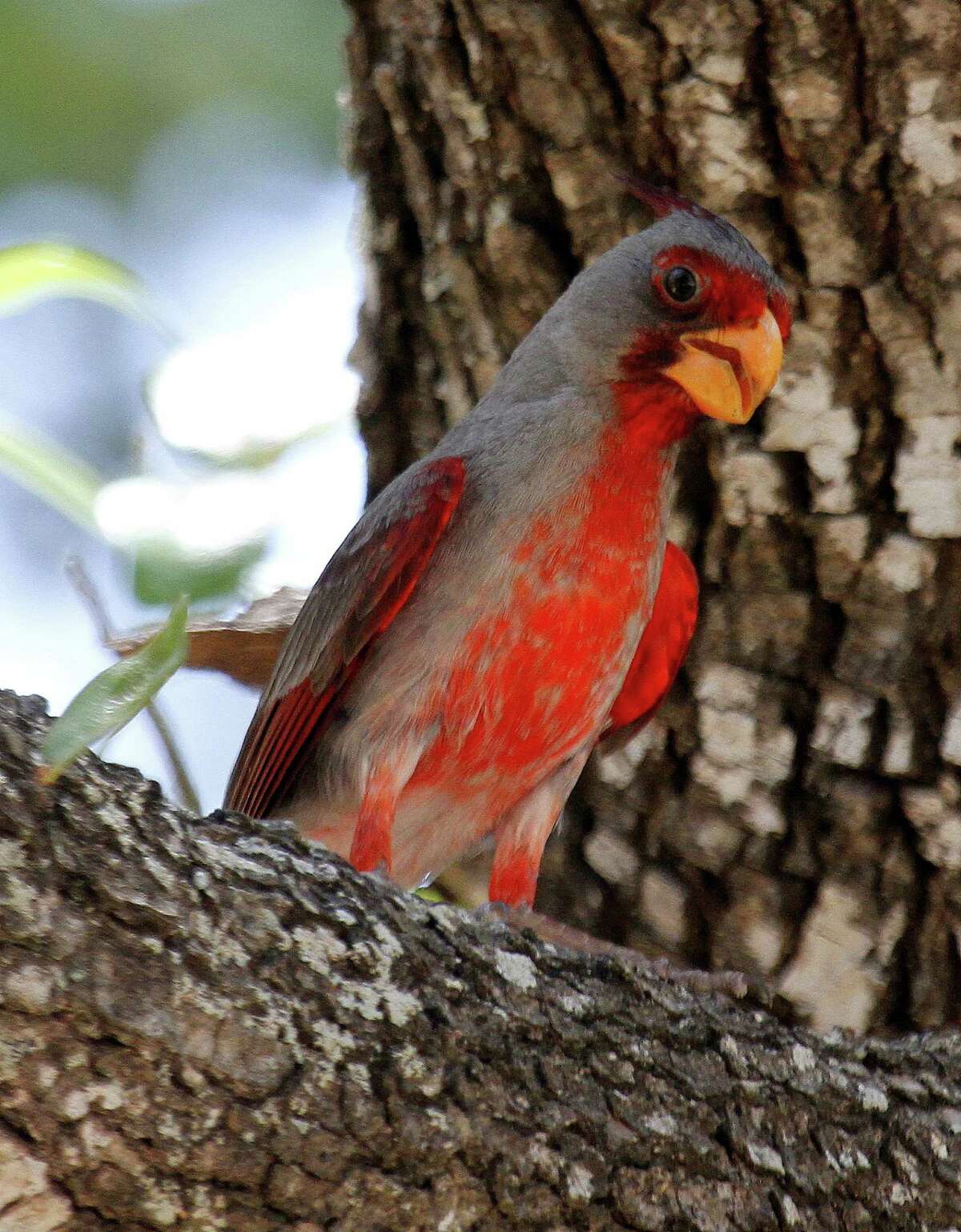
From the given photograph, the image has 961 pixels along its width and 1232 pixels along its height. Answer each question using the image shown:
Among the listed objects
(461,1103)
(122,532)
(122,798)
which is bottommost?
(461,1103)

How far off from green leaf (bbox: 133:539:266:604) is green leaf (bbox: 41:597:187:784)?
6.1 inches

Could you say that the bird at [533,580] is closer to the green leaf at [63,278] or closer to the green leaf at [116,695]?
the green leaf at [63,278]

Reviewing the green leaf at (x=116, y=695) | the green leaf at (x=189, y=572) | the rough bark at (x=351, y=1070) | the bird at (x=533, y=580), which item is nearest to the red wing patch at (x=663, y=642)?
the bird at (x=533, y=580)

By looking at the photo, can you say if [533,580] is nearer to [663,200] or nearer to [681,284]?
[681,284]

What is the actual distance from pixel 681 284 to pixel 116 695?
219cm

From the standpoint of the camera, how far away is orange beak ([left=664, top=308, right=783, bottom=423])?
11.1 ft

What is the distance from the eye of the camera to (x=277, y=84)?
7.59m

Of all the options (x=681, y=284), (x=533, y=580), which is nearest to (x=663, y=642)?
(x=533, y=580)

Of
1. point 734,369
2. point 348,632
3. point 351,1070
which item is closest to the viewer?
point 351,1070

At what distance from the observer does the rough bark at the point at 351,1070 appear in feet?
6.45

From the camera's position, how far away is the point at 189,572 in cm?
201

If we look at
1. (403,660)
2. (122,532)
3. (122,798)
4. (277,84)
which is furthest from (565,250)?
(277,84)

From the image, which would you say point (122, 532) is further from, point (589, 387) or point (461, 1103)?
point (589, 387)

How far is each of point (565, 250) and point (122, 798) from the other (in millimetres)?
2173
